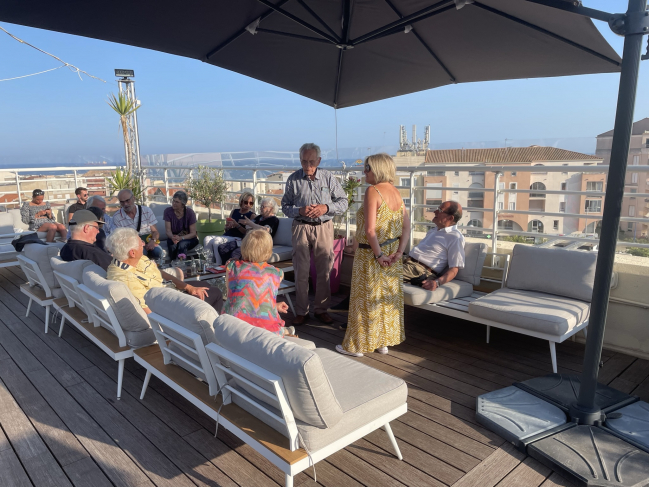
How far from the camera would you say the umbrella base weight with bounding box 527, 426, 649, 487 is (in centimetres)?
197

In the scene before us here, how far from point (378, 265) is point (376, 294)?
0.70 feet

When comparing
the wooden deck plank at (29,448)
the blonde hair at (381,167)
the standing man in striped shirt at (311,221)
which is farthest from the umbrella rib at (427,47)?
the wooden deck plank at (29,448)

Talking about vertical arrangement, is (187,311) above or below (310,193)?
below

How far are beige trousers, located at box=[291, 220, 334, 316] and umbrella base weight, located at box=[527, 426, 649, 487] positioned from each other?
2.28 m

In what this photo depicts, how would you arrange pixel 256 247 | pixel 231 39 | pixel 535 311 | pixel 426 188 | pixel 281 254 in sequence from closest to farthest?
pixel 256 247, pixel 535 311, pixel 231 39, pixel 426 188, pixel 281 254

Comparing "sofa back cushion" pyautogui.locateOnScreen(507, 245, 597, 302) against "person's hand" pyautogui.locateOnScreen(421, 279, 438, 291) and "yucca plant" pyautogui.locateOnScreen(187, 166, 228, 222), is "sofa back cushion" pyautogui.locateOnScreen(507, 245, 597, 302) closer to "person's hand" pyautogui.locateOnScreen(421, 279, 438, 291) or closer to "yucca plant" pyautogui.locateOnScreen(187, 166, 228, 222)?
"person's hand" pyautogui.locateOnScreen(421, 279, 438, 291)

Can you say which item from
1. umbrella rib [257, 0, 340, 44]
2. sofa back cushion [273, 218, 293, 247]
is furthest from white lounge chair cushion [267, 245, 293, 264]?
umbrella rib [257, 0, 340, 44]

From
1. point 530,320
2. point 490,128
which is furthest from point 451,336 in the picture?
point 490,128

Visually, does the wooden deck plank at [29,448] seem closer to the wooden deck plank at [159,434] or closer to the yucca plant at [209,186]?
the wooden deck plank at [159,434]

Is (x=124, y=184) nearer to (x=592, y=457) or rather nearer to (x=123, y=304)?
(x=123, y=304)

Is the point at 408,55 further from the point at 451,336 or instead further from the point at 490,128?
the point at 490,128

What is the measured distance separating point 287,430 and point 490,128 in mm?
97259

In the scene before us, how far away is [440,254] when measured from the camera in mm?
3912

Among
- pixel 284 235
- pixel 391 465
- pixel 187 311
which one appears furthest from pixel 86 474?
pixel 284 235
